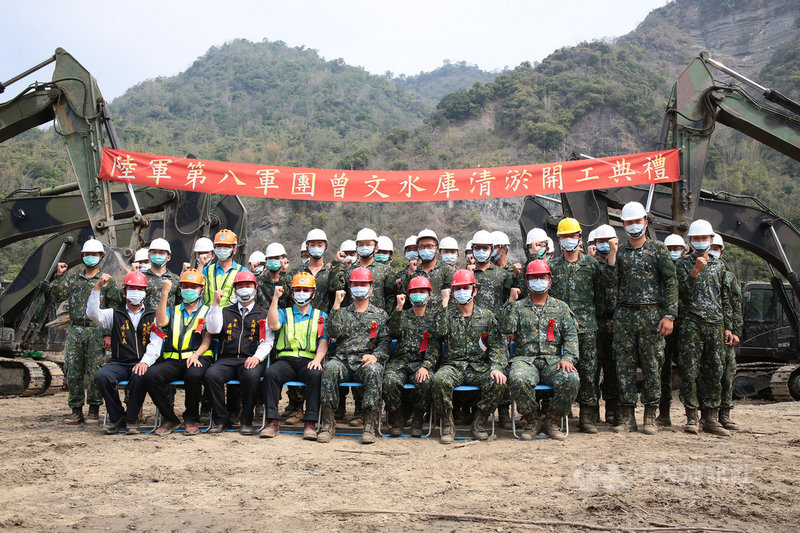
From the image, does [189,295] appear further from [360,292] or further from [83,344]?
[360,292]

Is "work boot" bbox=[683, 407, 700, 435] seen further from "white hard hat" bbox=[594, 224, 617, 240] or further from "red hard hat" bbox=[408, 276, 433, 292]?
"red hard hat" bbox=[408, 276, 433, 292]

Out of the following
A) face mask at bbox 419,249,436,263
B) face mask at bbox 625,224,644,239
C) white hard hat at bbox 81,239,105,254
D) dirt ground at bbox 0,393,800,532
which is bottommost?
dirt ground at bbox 0,393,800,532

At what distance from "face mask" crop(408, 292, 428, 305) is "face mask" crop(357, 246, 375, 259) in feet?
3.73

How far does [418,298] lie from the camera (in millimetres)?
7656

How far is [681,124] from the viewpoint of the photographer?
1067 centimetres

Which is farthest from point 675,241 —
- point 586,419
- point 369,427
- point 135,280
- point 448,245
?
point 135,280

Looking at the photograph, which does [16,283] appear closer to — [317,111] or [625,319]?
[625,319]

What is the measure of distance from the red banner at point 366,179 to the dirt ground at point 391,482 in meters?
4.33

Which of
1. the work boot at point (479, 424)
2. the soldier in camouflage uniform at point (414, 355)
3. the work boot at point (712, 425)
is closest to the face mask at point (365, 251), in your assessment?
the soldier in camouflage uniform at point (414, 355)

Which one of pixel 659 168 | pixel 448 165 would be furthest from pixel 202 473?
pixel 448 165

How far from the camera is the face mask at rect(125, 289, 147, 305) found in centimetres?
784

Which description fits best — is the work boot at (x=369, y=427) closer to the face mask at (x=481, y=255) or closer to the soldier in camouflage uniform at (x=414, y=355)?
the soldier in camouflage uniform at (x=414, y=355)

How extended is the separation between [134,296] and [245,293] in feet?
4.18

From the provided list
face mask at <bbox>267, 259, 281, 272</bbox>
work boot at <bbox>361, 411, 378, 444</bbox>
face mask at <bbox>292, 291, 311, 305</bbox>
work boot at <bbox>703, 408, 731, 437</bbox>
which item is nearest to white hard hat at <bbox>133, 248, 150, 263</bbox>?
face mask at <bbox>267, 259, 281, 272</bbox>
